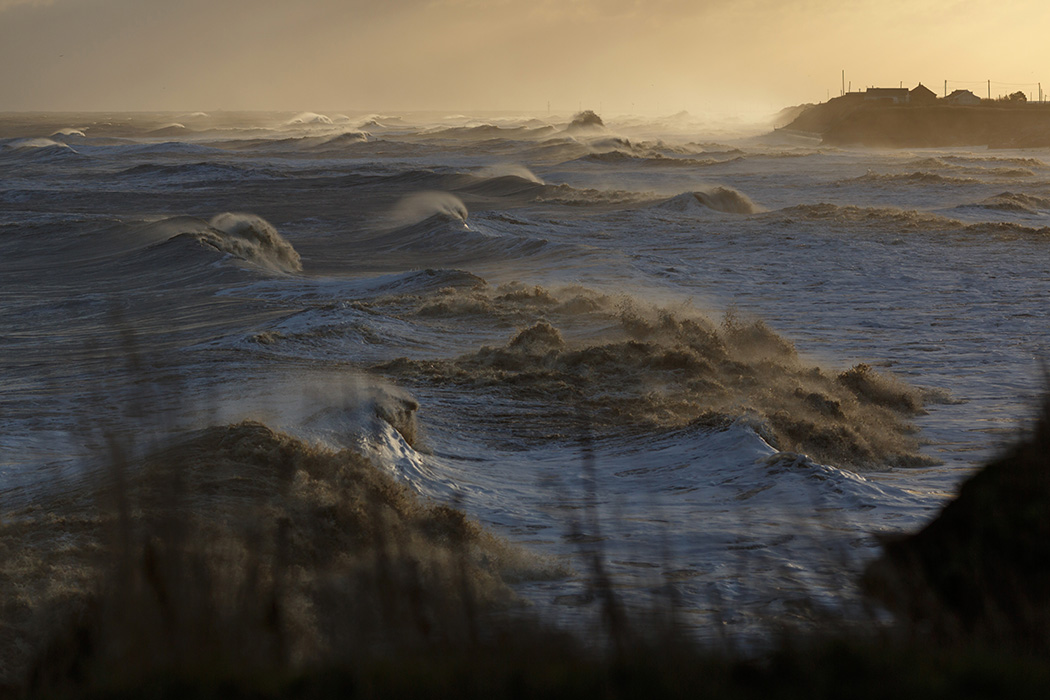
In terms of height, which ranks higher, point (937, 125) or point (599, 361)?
point (937, 125)

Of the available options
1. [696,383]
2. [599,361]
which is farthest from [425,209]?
[696,383]

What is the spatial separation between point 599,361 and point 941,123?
76.9m

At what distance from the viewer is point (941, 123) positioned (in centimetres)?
7788

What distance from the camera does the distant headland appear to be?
72438mm

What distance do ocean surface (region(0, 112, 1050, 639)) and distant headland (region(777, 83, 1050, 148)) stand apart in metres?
47.4

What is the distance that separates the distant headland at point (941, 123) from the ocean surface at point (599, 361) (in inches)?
1866

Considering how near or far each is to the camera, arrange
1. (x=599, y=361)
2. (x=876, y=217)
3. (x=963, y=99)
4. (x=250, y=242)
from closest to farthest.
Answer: (x=599, y=361), (x=250, y=242), (x=876, y=217), (x=963, y=99)

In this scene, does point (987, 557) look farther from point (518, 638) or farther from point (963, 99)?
point (963, 99)

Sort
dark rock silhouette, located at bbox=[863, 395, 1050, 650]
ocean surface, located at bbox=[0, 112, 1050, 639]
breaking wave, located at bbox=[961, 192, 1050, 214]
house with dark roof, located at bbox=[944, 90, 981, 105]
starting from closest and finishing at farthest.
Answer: dark rock silhouette, located at bbox=[863, 395, 1050, 650] < ocean surface, located at bbox=[0, 112, 1050, 639] < breaking wave, located at bbox=[961, 192, 1050, 214] < house with dark roof, located at bbox=[944, 90, 981, 105]

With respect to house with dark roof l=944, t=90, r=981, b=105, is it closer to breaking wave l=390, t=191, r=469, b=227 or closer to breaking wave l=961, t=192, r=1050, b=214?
breaking wave l=961, t=192, r=1050, b=214

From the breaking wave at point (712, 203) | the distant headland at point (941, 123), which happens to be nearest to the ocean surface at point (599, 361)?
the breaking wave at point (712, 203)

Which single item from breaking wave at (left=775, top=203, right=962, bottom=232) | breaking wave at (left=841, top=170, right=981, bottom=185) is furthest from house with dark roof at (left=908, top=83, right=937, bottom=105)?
breaking wave at (left=775, top=203, right=962, bottom=232)

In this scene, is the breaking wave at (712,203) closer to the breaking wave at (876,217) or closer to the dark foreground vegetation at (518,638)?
the breaking wave at (876,217)

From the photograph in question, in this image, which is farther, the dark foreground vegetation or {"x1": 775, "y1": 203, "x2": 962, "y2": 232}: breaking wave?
{"x1": 775, "y1": 203, "x2": 962, "y2": 232}: breaking wave
